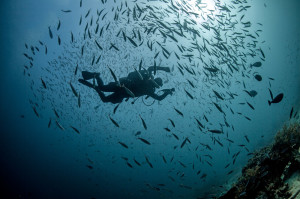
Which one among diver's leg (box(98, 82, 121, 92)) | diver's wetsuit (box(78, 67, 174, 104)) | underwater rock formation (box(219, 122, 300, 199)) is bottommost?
underwater rock formation (box(219, 122, 300, 199))

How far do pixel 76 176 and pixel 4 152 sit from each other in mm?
38060

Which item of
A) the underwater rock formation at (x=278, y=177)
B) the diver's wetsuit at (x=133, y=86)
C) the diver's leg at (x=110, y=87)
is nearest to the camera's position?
the underwater rock formation at (x=278, y=177)

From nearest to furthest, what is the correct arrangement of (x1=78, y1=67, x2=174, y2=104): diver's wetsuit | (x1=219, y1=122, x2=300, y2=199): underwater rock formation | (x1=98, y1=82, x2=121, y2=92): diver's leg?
(x1=219, y1=122, x2=300, y2=199): underwater rock formation → (x1=78, y1=67, x2=174, y2=104): diver's wetsuit → (x1=98, y1=82, x2=121, y2=92): diver's leg

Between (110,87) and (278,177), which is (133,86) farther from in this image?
(278,177)

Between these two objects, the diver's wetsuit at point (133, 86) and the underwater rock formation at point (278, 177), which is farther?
the diver's wetsuit at point (133, 86)

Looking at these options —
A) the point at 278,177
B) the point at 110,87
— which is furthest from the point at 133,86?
the point at 278,177

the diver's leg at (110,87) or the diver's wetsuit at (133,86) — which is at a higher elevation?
the diver's leg at (110,87)

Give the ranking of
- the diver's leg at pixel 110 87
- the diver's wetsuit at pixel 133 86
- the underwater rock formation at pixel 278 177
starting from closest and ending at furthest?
the underwater rock formation at pixel 278 177, the diver's wetsuit at pixel 133 86, the diver's leg at pixel 110 87

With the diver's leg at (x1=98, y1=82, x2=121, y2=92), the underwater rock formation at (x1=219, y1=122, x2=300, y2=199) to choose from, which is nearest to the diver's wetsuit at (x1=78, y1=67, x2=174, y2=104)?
the diver's leg at (x1=98, y1=82, x2=121, y2=92)

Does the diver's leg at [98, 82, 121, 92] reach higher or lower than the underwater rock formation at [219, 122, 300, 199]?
higher

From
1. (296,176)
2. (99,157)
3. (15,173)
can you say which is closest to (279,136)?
(296,176)

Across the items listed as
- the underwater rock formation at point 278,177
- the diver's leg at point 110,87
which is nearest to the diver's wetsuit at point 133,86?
the diver's leg at point 110,87

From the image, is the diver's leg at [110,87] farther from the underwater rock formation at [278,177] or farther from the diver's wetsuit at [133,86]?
the underwater rock formation at [278,177]

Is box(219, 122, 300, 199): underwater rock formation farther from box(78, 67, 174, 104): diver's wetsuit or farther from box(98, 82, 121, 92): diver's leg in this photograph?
box(98, 82, 121, 92): diver's leg
